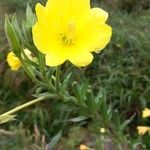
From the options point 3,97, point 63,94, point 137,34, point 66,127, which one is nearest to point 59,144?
point 66,127

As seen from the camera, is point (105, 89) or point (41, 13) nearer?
point (41, 13)

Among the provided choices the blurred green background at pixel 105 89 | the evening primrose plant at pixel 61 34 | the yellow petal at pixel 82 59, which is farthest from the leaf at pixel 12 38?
→ the blurred green background at pixel 105 89

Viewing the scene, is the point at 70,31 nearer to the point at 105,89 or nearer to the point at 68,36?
the point at 68,36

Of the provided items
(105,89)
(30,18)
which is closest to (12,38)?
(30,18)

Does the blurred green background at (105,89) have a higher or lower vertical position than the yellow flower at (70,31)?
lower

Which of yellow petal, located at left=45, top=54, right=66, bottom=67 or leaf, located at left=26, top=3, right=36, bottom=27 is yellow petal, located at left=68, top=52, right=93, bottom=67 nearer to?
yellow petal, located at left=45, top=54, right=66, bottom=67

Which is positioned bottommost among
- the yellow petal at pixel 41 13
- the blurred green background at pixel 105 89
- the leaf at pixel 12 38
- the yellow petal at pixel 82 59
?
the blurred green background at pixel 105 89

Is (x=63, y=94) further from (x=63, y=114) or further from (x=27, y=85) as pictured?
(x=27, y=85)

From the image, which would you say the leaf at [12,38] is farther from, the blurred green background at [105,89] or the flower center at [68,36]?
the blurred green background at [105,89]
